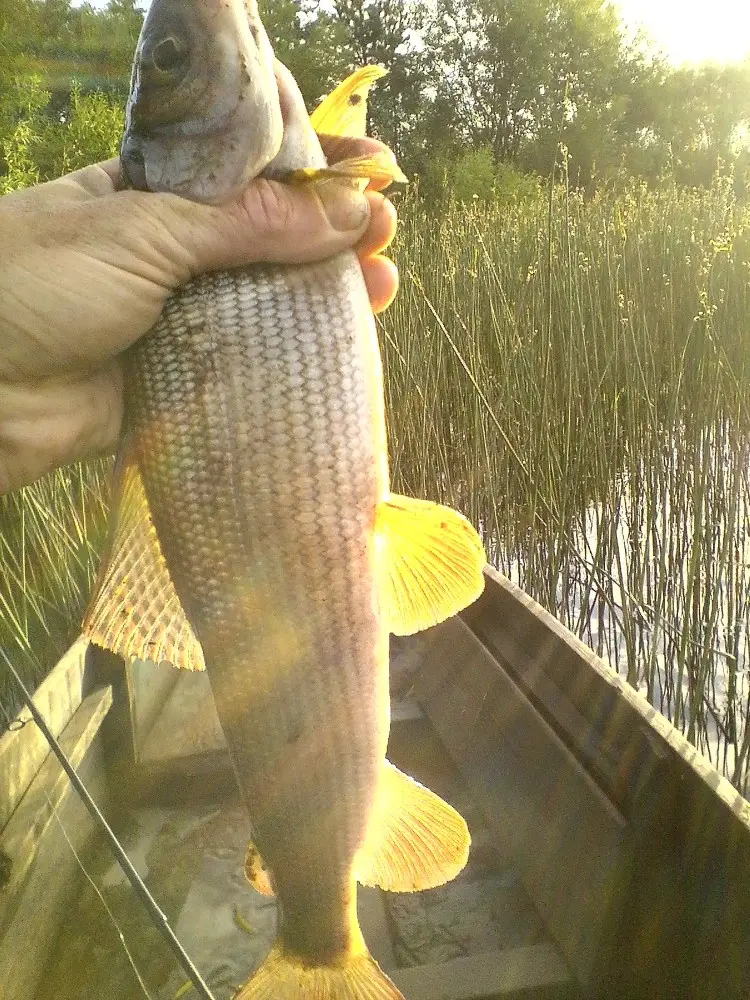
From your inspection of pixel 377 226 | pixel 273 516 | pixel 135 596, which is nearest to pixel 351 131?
pixel 377 226

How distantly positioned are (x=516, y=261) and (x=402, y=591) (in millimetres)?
4584

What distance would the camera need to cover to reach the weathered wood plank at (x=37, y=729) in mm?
2322

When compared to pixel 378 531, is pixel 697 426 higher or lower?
lower

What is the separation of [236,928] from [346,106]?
2379mm

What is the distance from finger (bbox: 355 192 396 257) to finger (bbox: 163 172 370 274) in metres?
0.10

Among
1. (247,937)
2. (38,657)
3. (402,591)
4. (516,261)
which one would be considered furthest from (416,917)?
(516,261)

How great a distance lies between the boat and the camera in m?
1.80

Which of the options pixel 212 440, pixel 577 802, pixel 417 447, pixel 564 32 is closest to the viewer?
pixel 212 440

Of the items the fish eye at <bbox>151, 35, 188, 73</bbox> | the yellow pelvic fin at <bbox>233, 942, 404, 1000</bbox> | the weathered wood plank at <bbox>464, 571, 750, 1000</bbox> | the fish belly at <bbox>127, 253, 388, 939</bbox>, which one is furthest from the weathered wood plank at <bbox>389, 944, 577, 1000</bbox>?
the fish eye at <bbox>151, 35, 188, 73</bbox>

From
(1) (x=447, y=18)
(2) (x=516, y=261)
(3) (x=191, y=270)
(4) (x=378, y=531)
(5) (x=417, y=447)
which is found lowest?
(5) (x=417, y=447)

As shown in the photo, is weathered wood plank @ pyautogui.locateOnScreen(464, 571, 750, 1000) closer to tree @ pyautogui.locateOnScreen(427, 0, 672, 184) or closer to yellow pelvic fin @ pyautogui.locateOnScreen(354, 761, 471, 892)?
yellow pelvic fin @ pyautogui.locateOnScreen(354, 761, 471, 892)

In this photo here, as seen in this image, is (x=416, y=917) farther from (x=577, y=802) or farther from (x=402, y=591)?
(x=402, y=591)

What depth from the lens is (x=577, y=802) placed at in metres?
2.22

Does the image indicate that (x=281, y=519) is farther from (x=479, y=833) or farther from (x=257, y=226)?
(x=479, y=833)
